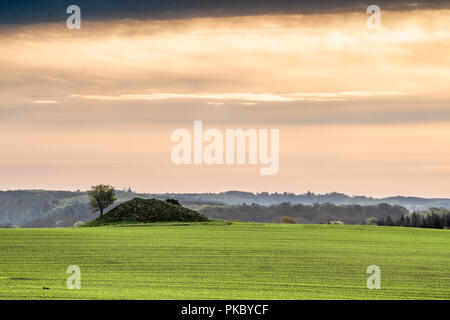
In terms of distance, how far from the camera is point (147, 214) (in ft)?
369

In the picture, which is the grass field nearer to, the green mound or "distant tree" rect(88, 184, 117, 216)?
the green mound

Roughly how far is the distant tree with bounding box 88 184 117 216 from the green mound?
3.29 m

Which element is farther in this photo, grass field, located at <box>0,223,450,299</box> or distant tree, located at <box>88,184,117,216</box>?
distant tree, located at <box>88,184,117,216</box>

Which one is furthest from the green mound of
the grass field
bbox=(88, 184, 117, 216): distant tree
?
the grass field

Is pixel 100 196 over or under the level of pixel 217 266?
Answer: over

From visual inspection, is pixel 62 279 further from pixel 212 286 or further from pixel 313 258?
pixel 313 258

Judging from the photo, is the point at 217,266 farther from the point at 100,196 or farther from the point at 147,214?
the point at 100,196

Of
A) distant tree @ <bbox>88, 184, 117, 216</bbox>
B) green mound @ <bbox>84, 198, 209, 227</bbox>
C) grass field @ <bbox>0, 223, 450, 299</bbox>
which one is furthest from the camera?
distant tree @ <bbox>88, 184, 117, 216</bbox>

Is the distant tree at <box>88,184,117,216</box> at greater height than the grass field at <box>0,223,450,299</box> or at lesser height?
greater

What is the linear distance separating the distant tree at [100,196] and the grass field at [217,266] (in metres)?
32.6

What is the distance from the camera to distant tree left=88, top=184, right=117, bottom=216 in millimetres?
118375

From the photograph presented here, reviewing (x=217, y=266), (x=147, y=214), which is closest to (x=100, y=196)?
(x=147, y=214)

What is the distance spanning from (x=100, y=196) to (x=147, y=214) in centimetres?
1161

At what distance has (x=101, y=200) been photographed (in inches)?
4668
